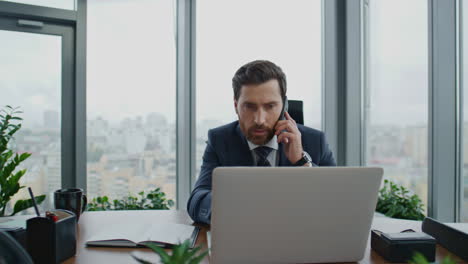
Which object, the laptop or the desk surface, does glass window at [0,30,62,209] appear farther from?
the laptop

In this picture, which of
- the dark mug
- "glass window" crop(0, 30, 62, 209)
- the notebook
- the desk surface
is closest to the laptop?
the desk surface

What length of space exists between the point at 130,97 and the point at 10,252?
2593 millimetres

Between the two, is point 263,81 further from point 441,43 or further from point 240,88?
point 441,43

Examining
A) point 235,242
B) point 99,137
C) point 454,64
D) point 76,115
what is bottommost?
point 235,242

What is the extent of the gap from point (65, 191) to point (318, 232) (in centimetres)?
84

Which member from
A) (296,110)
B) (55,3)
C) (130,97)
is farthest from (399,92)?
(55,3)

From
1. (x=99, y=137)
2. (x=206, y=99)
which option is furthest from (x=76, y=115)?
(x=206, y=99)

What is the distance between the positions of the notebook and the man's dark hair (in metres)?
0.71

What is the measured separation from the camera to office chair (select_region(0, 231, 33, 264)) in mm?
415

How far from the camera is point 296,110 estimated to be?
6.05 feet

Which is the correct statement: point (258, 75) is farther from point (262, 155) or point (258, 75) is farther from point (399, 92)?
point (399, 92)

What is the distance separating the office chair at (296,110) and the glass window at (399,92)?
0.56 m

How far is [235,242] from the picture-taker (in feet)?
2.58

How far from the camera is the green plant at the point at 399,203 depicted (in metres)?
2.20
